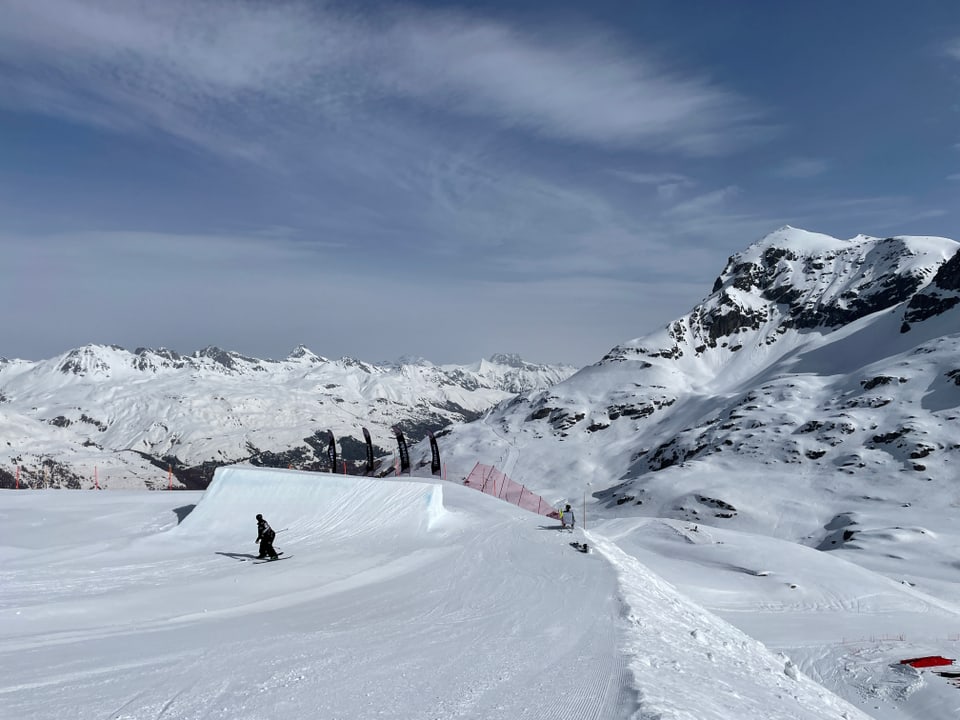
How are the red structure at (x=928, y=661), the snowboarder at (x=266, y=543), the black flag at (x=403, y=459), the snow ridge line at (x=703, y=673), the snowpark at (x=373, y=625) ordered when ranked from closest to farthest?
1. the snowpark at (x=373, y=625)
2. the snow ridge line at (x=703, y=673)
3. the snowboarder at (x=266, y=543)
4. the red structure at (x=928, y=661)
5. the black flag at (x=403, y=459)

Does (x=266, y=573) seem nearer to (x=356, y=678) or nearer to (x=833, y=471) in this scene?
(x=356, y=678)

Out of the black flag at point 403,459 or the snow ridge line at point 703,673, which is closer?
the snow ridge line at point 703,673

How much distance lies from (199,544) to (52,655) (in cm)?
1436

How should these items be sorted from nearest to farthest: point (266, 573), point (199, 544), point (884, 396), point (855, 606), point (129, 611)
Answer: point (129, 611) → point (266, 573) → point (199, 544) → point (855, 606) → point (884, 396)

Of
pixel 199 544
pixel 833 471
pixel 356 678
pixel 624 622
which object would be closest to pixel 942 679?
pixel 624 622

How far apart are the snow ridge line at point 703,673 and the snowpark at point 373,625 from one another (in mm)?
70

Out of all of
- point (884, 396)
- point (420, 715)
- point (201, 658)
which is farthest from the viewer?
point (884, 396)

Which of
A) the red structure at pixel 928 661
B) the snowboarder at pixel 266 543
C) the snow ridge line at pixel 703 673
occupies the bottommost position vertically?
the red structure at pixel 928 661

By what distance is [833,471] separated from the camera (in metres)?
132

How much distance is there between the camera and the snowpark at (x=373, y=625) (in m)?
9.36

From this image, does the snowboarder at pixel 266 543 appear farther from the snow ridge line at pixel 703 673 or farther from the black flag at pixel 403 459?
the black flag at pixel 403 459

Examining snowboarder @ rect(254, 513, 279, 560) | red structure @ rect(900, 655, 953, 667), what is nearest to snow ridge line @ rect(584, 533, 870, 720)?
snowboarder @ rect(254, 513, 279, 560)

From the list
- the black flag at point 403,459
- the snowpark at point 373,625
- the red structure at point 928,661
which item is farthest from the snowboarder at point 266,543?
the black flag at point 403,459

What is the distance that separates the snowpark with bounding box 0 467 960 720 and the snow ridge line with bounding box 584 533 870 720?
7 cm
